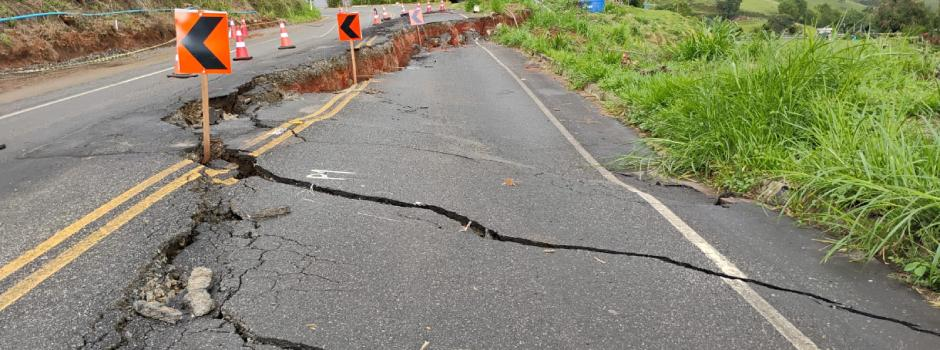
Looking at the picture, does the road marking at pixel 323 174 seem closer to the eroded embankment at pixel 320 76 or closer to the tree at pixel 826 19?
the eroded embankment at pixel 320 76

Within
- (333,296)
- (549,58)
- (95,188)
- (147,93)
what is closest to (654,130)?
(333,296)

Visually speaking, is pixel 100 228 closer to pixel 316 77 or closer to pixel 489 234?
pixel 489 234

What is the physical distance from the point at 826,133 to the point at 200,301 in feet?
16.9

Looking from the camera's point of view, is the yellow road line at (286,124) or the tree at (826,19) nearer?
the yellow road line at (286,124)

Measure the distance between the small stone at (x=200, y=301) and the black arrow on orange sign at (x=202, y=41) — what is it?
289 cm

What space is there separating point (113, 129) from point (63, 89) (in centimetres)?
466

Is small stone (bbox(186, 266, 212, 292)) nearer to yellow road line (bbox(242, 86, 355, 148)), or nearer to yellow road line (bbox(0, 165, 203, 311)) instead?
yellow road line (bbox(0, 165, 203, 311))

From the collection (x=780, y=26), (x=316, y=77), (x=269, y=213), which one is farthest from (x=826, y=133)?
(x=316, y=77)

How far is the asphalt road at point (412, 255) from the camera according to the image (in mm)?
3086

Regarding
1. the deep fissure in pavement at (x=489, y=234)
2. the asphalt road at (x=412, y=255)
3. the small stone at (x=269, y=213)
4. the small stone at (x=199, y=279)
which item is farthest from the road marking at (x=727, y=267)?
the small stone at (x=199, y=279)

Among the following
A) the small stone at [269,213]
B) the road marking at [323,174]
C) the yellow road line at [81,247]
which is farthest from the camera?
the road marking at [323,174]

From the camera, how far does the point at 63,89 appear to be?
34.7 feet

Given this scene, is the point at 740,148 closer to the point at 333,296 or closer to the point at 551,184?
the point at 551,184

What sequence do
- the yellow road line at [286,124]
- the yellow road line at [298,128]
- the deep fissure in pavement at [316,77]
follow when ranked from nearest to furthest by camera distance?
the yellow road line at [298,128] → the yellow road line at [286,124] → the deep fissure in pavement at [316,77]
